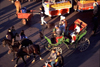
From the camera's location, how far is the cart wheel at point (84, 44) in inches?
436

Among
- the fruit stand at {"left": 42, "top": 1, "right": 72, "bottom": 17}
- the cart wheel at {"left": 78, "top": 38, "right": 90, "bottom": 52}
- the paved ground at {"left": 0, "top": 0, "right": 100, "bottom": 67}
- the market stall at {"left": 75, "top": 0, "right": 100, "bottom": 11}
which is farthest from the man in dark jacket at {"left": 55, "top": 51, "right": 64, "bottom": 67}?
the market stall at {"left": 75, "top": 0, "right": 100, "bottom": 11}

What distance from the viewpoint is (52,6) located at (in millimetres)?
15750

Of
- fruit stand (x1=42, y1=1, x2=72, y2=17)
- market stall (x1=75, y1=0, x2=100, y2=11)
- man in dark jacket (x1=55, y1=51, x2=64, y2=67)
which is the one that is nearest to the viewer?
man in dark jacket (x1=55, y1=51, x2=64, y2=67)

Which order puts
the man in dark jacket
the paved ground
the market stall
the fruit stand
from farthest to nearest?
1. the market stall
2. the fruit stand
3. the paved ground
4. the man in dark jacket

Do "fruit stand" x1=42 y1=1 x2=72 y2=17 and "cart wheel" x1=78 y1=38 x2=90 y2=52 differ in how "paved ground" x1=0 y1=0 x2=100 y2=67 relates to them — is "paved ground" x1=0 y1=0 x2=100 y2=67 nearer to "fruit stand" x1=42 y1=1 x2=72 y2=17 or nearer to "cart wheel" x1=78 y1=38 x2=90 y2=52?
"cart wheel" x1=78 y1=38 x2=90 y2=52

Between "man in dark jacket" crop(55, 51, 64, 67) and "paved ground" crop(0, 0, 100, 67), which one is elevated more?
"man in dark jacket" crop(55, 51, 64, 67)

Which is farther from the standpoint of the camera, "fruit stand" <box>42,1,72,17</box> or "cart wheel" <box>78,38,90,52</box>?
"fruit stand" <box>42,1,72,17</box>

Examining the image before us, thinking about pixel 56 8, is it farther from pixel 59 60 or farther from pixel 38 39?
pixel 59 60

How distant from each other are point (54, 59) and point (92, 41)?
4.43 metres

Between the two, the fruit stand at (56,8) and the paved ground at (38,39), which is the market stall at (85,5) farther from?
the fruit stand at (56,8)

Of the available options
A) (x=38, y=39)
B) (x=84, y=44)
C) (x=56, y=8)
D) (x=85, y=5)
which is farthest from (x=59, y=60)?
(x=85, y=5)

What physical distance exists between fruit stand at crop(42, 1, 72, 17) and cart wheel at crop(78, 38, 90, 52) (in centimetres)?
584

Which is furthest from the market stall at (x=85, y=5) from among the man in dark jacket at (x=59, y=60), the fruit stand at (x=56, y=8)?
the man in dark jacket at (x=59, y=60)

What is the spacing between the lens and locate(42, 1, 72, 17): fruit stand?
51.7ft
